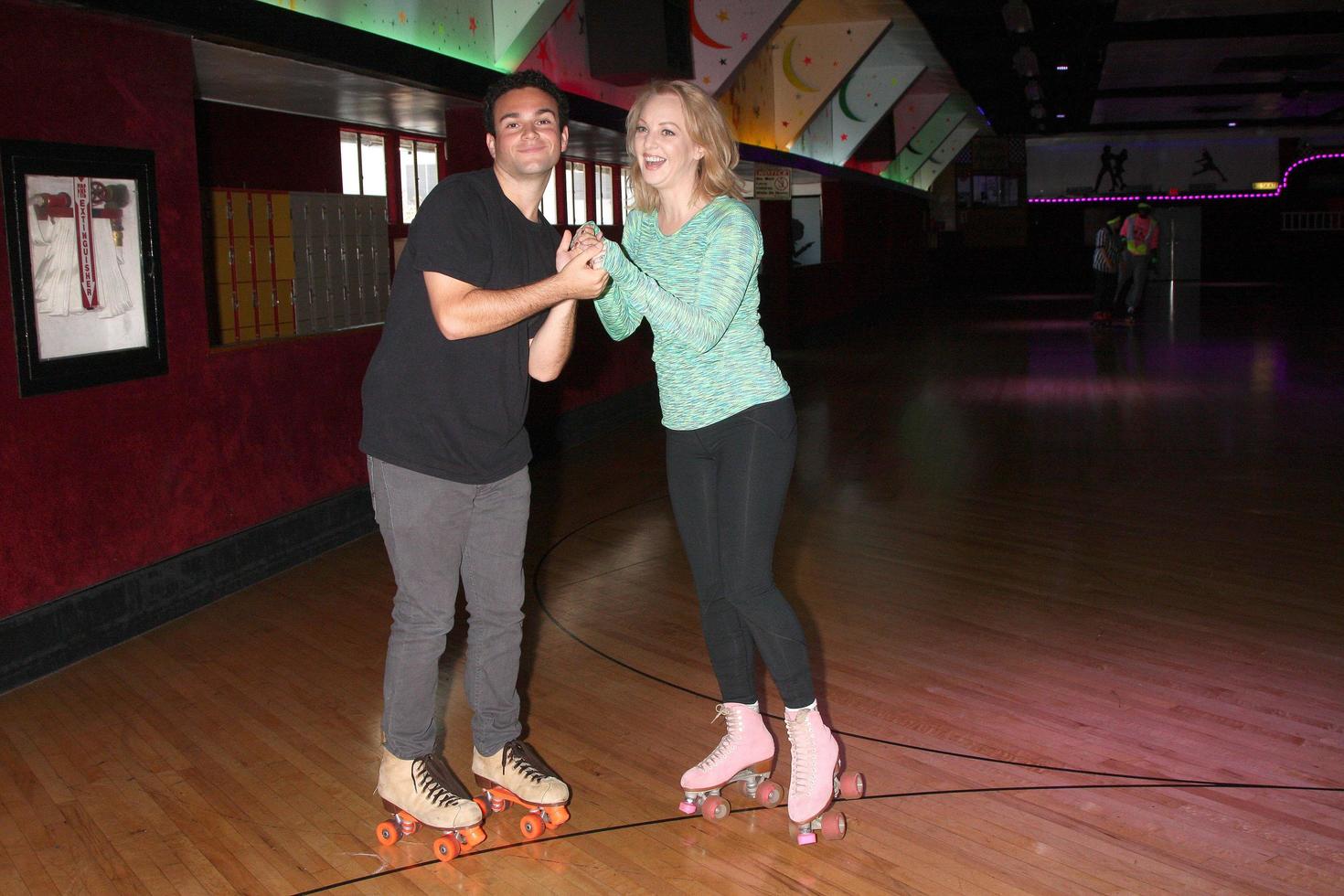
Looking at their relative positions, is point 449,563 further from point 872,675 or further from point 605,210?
point 605,210

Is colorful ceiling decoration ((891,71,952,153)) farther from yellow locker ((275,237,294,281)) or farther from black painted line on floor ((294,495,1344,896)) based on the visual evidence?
black painted line on floor ((294,495,1344,896))

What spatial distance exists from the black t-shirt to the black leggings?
0.39 meters

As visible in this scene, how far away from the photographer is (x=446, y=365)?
2.30 metres

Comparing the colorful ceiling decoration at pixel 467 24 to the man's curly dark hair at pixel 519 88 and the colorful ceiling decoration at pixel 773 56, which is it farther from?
the man's curly dark hair at pixel 519 88

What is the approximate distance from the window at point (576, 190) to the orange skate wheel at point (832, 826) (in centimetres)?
745

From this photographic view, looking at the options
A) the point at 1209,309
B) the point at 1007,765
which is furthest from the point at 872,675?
the point at 1209,309

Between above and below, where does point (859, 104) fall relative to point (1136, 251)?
above

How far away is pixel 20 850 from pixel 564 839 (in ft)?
3.64

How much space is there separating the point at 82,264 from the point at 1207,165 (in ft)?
87.6

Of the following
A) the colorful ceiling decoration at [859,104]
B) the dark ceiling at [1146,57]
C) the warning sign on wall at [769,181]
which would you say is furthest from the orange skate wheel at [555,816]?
the colorful ceiling decoration at [859,104]

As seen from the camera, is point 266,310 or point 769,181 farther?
point 769,181

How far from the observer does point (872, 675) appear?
342 cm

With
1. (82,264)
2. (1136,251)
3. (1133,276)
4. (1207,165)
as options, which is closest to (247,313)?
(82,264)

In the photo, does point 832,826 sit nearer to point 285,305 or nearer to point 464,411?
point 464,411
